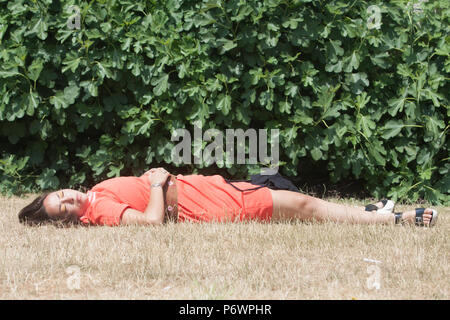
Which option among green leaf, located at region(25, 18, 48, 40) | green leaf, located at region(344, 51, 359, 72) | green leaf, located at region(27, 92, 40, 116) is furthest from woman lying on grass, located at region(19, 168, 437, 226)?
green leaf, located at region(25, 18, 48, 40)

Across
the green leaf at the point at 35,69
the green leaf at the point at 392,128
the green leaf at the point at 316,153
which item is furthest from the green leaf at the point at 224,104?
the green leaf at the point at 35,69

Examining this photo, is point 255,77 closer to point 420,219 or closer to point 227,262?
point 420,219

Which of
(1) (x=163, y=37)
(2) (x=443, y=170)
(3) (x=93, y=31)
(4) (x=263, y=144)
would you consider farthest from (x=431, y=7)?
(3) (x=93, y=31)

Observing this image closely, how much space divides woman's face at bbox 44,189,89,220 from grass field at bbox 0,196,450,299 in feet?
0.50

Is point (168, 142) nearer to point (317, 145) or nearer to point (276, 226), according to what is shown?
point (317, 145)

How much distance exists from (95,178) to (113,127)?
537 mm

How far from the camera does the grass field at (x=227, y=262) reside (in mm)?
3100

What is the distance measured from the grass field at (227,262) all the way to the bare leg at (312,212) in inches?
4.8

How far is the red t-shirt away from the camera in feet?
14.7

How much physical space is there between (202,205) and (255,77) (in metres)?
1.44

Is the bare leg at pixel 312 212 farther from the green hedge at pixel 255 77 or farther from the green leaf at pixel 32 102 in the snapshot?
the green leaf at pixel 32 102

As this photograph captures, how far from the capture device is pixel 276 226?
4402 millimetres

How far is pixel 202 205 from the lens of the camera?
4.60 metres

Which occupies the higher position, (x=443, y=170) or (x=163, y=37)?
(x=163, y=37)
